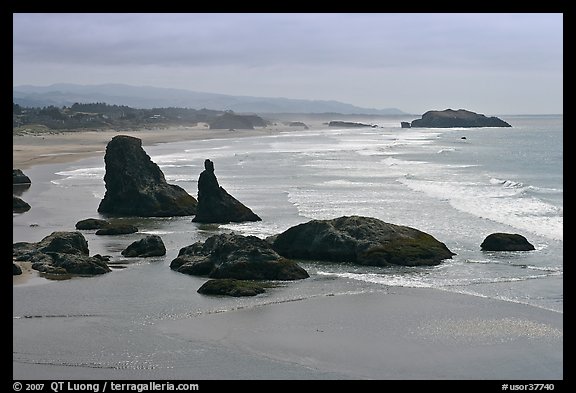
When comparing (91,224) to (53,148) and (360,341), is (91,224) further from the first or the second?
(53,148)

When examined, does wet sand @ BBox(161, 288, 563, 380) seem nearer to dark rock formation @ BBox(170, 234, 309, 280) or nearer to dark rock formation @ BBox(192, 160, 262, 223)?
dark rock formation @ BBox(170, 234, 309, 280)

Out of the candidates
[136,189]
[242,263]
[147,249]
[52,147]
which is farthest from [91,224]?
[52,147]

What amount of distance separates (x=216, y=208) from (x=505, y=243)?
47.9 ft

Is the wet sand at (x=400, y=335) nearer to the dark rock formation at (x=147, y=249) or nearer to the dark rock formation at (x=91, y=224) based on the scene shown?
the dark rock formation at (x=147, y=249)

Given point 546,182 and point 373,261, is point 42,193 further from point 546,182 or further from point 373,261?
point 546,182

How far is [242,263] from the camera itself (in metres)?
28.2

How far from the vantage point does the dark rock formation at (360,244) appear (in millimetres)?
30838

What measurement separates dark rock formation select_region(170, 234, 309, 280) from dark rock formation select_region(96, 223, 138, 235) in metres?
8.98

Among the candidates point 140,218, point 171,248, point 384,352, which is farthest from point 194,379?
point 140,218

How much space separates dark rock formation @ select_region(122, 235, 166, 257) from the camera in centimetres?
3244

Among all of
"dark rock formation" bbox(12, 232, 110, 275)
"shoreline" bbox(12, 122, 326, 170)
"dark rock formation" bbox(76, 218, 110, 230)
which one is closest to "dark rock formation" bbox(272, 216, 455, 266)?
"dark rock formation" bbox(12, 232, 110, 275)

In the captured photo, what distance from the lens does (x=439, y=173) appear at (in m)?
72.6

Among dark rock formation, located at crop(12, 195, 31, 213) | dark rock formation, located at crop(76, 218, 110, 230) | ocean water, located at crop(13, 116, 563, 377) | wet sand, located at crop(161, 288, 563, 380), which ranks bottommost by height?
wet sand, located at crop(161, 288, 563, 380)

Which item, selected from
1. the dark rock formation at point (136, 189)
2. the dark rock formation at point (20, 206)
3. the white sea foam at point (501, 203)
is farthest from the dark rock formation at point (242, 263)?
the dark rock formation at point (20, 206)
